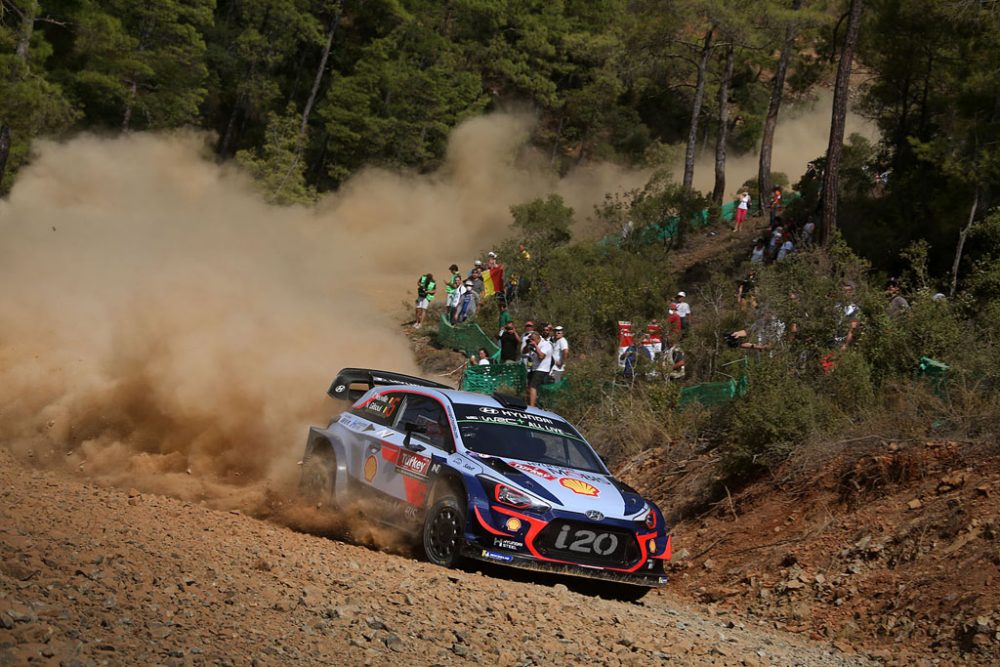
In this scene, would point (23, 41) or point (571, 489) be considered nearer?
point (571, 489)

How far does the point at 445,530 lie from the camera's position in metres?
9.66

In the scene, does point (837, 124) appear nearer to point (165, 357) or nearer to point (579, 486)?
point (165, 357)

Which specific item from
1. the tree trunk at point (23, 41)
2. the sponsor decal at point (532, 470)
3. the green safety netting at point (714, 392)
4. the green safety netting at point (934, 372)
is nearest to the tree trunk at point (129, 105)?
the tree trunk at point (23, 41)

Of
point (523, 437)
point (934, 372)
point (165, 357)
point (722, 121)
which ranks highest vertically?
point (722, 121)

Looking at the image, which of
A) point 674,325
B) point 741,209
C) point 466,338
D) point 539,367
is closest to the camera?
point 539,367

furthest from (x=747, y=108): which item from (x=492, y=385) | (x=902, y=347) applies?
(x=902, y=347)

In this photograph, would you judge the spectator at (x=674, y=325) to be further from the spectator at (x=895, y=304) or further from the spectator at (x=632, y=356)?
the spectator at (x=895, y=304)

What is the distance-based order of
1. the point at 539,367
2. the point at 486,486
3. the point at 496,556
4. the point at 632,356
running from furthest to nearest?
the point at 632,356
the point at 539,367
the point at 486,486
the point at 496,556

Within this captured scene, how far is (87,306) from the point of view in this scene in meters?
15.6

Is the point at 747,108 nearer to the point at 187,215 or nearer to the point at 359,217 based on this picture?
the point at 359,217

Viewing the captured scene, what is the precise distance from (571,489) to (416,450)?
1596 mm

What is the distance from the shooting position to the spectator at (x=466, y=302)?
27.2 metres

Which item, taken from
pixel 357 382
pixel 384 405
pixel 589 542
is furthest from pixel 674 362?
pixel 589 542

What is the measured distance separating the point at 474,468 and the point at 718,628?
2423 mm
